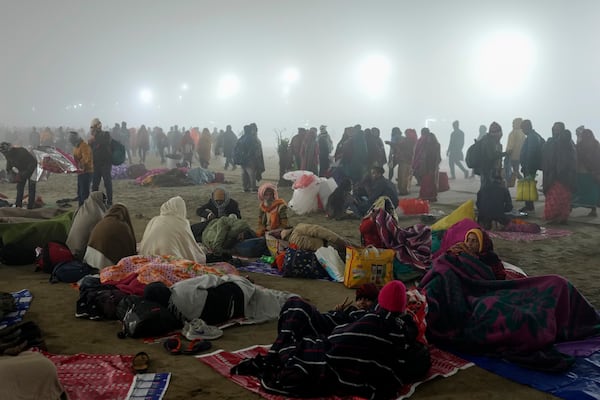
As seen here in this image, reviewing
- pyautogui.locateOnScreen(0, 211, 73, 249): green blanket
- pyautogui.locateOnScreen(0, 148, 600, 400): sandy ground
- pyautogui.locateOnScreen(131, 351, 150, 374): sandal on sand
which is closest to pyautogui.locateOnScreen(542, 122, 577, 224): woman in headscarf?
pyautogui.locateOnScreen(0, 148, 600, 400): sandy ground

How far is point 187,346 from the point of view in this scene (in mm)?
3729

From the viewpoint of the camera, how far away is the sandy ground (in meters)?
3.19

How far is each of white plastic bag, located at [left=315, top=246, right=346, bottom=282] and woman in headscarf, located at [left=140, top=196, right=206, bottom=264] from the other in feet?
3.93

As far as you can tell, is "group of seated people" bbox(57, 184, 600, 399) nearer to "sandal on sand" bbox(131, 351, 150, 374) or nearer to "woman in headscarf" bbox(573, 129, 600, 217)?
"sandal on sand" bbox(131, 351, 150, 374)

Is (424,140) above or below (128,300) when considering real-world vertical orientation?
above

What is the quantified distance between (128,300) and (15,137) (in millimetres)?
26535

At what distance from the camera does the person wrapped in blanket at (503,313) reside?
3.57 m

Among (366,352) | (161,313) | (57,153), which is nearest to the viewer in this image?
(366,352)

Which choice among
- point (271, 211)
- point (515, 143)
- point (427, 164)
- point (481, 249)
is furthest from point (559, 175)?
point (481, 249)

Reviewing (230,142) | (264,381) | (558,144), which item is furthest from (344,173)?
(264,381)

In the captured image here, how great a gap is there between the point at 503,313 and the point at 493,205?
4.48m

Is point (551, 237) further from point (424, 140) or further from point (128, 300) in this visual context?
point (128, 300)

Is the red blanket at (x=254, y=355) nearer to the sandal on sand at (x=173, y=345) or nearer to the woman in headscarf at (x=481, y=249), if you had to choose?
the sandal on sand at (x=173, y=345)

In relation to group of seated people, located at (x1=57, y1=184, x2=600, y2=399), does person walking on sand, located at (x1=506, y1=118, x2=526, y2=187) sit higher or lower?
higher
